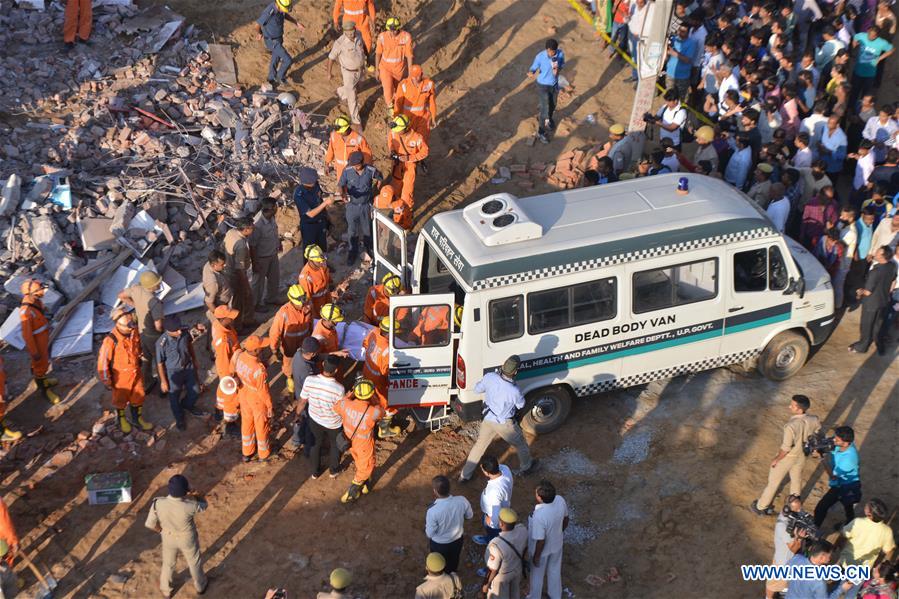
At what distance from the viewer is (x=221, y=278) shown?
1183cm

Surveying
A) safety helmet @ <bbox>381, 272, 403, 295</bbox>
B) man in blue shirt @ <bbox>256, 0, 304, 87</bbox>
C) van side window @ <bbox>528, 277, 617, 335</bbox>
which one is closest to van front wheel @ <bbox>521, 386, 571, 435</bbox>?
van side window @ <bbox>528, 277, 617, 335</bbox>

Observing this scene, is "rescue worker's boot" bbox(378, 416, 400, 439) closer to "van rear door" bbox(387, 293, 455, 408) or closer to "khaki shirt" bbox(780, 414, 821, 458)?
"van rear door" bbox(387, 293, 455, 408)

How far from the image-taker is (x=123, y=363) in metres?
10.7

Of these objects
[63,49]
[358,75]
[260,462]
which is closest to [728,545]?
[260,462]

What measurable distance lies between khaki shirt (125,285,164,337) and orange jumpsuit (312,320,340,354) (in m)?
1.96

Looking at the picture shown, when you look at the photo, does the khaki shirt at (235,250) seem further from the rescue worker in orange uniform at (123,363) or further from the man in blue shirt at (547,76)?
the man in blue shirt at (547,76)

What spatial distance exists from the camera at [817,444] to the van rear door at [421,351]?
12.9 ft

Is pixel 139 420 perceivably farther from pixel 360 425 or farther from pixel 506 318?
pixel 506 318

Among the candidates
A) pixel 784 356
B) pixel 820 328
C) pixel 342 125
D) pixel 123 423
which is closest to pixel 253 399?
pixel 123 423

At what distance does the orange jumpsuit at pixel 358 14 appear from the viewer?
1588cm

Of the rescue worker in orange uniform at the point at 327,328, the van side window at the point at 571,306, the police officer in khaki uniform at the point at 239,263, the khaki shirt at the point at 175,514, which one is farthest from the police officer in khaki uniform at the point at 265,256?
the khaki shirt at the point at 175,514

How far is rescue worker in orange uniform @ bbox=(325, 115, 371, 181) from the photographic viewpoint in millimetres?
13680

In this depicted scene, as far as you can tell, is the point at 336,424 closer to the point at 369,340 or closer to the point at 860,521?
the point at 369,340

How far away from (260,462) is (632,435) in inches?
181
